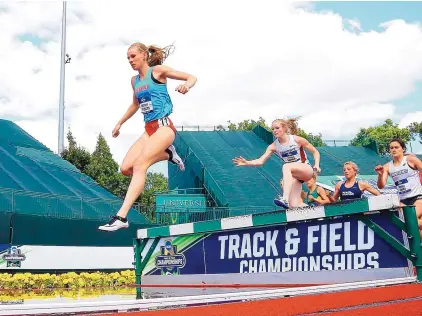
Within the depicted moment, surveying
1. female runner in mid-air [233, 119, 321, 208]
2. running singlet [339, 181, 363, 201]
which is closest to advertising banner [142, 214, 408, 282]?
female runner in mid-air [233, 119, 321, 208]

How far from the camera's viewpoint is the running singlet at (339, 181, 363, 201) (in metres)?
5.99

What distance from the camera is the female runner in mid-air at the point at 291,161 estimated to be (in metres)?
5.15

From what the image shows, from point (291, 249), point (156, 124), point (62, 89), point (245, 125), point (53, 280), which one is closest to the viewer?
point (156, 124)

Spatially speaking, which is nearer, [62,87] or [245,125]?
[62,87]

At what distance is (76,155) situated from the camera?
33062 millimetres

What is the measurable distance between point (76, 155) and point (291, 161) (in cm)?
2927

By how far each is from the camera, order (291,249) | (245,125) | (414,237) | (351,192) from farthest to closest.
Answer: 1. (245,125)
2. (351,192)
3. (291,249)
4. (414,237)

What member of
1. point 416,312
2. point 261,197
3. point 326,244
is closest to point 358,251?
point 326,244

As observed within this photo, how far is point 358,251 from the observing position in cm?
349

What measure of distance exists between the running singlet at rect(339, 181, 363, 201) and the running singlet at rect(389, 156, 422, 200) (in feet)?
2.20

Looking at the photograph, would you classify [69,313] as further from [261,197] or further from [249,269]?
[261,197]

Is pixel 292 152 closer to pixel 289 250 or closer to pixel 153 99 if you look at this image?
pixel 289 250

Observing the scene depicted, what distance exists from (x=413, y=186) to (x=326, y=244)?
2.07m

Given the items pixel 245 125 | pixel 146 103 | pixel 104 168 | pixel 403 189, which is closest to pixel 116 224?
pixel 146 103
